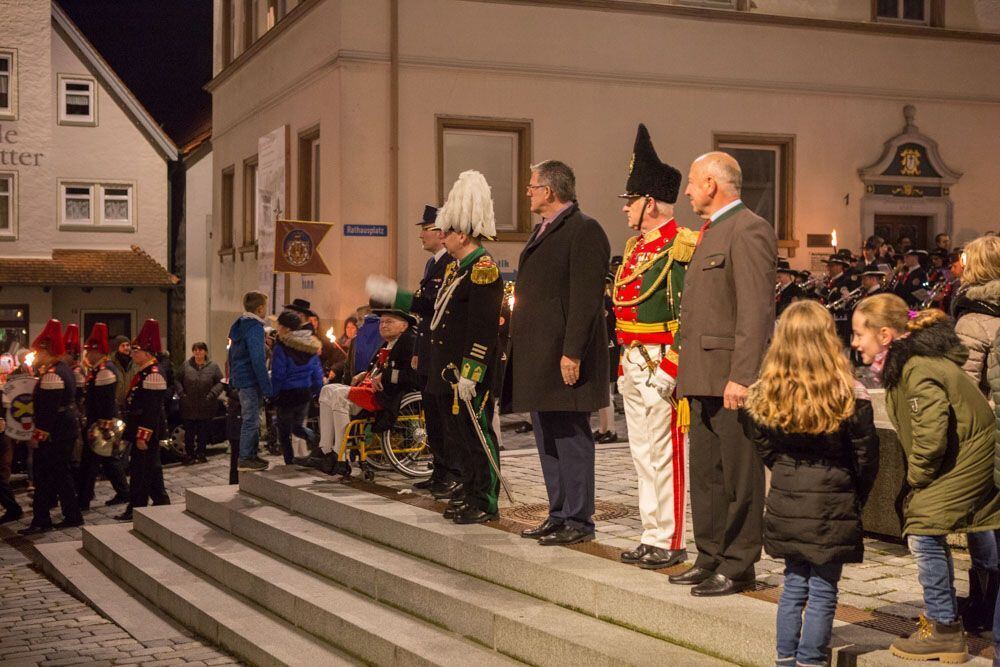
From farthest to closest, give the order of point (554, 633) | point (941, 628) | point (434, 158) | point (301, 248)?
point (434, 158)
point (301, 248)
point (554, 633)
point (941, 628)

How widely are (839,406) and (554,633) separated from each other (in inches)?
79.3

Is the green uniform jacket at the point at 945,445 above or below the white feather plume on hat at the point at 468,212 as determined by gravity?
below

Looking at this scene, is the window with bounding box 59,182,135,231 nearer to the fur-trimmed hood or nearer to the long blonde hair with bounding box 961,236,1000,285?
the long blonde hair with bounding box 961,236,1000,285

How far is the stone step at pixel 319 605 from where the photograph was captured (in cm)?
719

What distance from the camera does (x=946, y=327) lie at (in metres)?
5.51

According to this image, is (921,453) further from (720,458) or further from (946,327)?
(720,458)

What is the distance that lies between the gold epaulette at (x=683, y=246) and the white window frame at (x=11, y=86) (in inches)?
1294

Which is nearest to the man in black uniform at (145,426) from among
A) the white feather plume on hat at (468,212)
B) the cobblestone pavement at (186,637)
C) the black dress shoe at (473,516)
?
the cobblestone pavement at (186,637)

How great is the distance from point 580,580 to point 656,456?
0.77 m

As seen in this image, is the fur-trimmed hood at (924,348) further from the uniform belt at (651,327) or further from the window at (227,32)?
the window at (227,32)

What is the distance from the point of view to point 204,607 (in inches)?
366

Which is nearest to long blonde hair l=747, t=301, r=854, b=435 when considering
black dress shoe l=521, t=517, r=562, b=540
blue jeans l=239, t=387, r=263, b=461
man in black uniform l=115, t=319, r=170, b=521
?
black dress shoe l=521, t=517, r=562, b=540

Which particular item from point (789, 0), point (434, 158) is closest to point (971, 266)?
point (434, 158)

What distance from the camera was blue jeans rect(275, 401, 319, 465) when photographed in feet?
41.3
